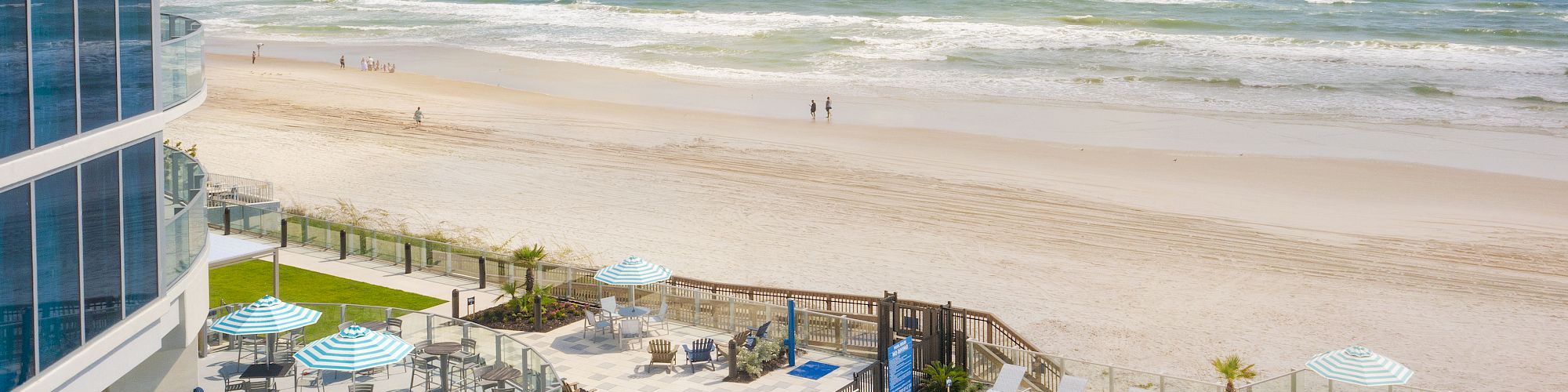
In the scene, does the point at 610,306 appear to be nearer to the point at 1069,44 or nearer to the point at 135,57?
the point at 135,57

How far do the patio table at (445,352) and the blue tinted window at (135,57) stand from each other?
6.23m

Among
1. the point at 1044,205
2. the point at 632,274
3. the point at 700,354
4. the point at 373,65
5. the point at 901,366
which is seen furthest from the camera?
the point at 373,65

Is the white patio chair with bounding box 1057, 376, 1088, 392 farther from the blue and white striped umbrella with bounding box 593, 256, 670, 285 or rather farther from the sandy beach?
the blue and white striped umbrella with bounding box 593, 256, 670, 285

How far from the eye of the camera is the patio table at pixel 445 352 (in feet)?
53.2

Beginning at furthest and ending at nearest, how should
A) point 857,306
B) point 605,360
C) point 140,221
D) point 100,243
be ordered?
1. point 857,306
2. point 605,360
3. point 140,221
4. point 100,243

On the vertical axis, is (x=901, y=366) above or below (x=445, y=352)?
below

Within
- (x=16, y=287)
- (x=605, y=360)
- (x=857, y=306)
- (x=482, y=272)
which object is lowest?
(x=605, y=360)

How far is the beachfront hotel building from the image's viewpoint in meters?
8.83

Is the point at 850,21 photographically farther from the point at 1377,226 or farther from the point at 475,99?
the point at 1377,226

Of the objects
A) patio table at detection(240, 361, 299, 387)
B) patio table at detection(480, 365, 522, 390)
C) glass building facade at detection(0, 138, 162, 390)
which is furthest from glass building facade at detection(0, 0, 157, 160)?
patio table at detection(480, 365, 522, 390)

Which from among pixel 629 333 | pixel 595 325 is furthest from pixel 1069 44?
pixel 629 333

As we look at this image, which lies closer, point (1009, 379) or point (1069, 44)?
point (1009, 379)

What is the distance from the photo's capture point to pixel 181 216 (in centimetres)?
1211

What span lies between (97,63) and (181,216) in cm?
255
